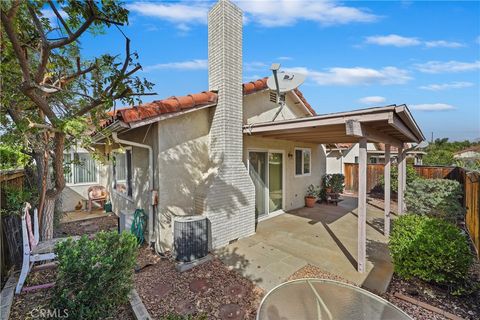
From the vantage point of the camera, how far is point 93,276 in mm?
2879

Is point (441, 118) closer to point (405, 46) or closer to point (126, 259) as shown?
point (405, 46)

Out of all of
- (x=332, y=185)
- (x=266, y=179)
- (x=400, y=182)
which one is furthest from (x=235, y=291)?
(x=332, y=185)

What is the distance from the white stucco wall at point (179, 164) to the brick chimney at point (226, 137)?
31 centimetres

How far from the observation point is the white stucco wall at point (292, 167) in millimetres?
8016

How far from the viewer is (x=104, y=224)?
8.57 meters

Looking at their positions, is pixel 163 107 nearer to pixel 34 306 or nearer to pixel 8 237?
pixel 8 237

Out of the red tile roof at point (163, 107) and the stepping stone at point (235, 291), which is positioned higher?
the red tile roof at point (163, 107)

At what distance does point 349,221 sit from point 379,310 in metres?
6.78

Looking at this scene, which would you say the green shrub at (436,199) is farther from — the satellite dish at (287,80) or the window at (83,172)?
the window at (83,172)

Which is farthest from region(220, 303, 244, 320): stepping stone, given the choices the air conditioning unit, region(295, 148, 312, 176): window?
region(295, 148, 312, 176): window

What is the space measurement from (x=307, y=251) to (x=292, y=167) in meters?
Result: 4.76

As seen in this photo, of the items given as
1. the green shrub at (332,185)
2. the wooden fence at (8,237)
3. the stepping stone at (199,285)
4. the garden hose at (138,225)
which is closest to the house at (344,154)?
the green shrub at (332,185)

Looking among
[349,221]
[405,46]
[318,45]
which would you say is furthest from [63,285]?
[405,46]

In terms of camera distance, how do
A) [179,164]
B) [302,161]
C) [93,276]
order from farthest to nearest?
[302,161], [179,164], [93,276]
